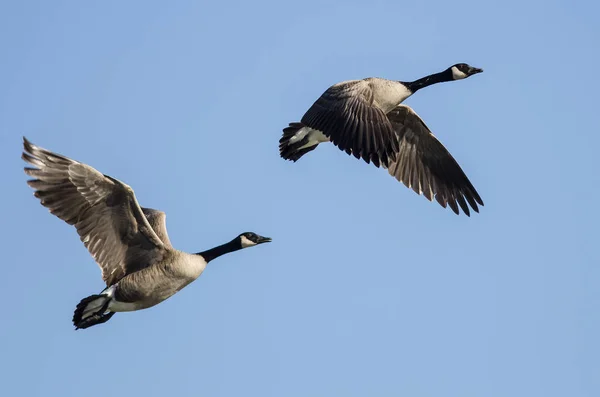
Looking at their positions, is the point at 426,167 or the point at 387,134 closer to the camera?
the point at 387,134

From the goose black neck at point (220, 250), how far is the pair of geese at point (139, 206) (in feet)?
0.05

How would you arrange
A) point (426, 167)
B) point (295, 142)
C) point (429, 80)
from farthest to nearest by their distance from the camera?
point (426, 167)
point (429, 80)
point (295, 142)

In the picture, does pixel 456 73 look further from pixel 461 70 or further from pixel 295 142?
pixel 295 142

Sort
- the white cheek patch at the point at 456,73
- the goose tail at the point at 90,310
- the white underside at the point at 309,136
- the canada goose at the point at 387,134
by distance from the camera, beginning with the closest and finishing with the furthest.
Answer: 1. the goose tail at the point at 90,310
2. the canada goose at the point at 387,134
3. the white underside at the point at 309,136
4. the white cheek patch at the point at 456,73

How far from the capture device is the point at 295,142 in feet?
56.4

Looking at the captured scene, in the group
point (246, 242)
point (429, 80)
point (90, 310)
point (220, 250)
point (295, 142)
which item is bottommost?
point (90, 310)

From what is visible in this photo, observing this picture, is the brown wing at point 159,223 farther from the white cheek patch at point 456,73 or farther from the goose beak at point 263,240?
the white cheek patch at point 456,73

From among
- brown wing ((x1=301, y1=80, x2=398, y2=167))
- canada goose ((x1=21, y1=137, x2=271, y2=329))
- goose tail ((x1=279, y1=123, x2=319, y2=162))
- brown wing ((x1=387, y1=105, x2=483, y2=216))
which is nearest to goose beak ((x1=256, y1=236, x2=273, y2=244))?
canada goose ((x1=21, y1=137, x2=271, y2=329))

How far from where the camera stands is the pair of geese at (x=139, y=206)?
14.6 m

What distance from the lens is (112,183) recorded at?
1446 centimetres

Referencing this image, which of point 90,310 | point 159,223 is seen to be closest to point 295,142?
point 159,223

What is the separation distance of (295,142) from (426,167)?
2.91m

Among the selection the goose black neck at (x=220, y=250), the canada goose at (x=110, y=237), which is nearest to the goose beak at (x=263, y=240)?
the goose black neck at (x=220, y=250)

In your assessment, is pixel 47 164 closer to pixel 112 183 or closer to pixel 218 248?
pixel 112 183
